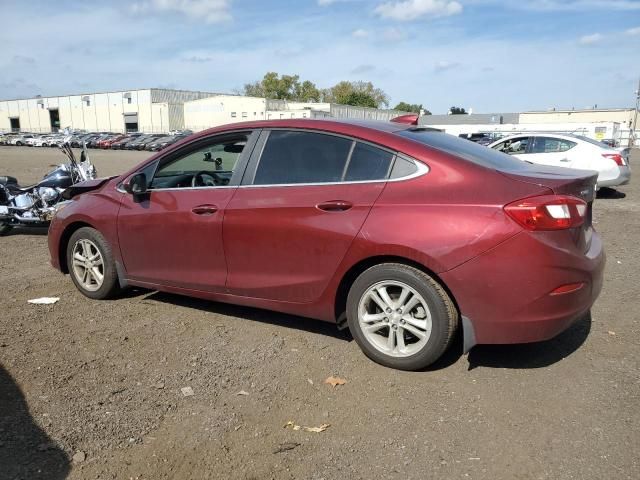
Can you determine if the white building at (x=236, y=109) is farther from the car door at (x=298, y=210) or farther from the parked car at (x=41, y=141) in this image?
the car door at (x=298, y=210)

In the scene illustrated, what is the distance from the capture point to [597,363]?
3871mm

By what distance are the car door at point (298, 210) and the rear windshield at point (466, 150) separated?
344 mm

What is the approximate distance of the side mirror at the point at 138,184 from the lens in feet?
15.3

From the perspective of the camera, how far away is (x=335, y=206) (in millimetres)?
3758

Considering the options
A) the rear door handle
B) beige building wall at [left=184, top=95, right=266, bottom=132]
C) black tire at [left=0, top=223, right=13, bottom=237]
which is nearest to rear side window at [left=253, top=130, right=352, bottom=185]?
the rear door handle

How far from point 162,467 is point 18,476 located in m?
0.66

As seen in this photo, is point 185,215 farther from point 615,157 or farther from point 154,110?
point 154,110

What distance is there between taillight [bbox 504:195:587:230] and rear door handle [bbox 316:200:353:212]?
103 cm

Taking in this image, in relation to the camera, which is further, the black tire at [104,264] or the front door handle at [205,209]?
the black tire at [104,264]

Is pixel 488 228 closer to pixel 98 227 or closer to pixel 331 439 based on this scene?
pixel 331 439

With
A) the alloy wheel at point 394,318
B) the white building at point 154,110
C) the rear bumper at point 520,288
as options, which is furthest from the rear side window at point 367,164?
the white building at point 154,110

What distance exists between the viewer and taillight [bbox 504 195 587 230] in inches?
127

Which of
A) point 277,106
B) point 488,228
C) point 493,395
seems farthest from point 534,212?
point 277,106

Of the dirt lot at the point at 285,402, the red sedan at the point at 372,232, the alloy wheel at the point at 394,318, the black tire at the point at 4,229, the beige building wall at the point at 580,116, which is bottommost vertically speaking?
the dirt lot at the point at 285,402
